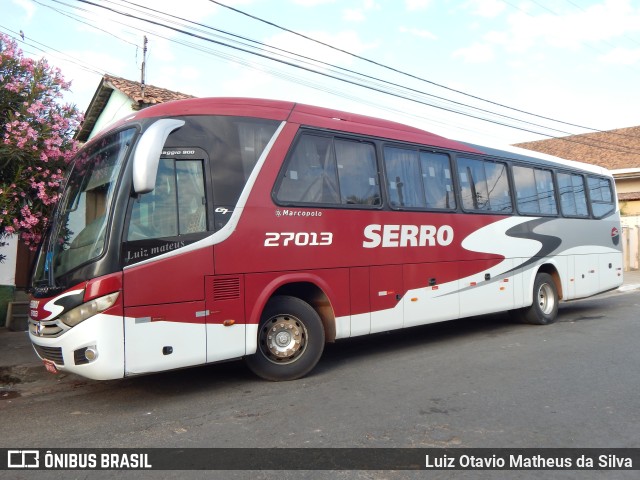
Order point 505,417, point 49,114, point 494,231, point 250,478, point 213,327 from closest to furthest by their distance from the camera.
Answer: point 250,478, point 505,417, point 213,327, point 49,114, point 494,231

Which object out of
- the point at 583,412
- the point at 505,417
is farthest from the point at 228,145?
the point at 583,412

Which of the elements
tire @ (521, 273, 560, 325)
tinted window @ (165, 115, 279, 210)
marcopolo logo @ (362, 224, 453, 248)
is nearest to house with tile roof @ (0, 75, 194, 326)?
tinted window @ (165, 115, 279, 210)

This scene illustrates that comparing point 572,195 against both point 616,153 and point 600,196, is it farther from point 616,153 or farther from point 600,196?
point 616,153

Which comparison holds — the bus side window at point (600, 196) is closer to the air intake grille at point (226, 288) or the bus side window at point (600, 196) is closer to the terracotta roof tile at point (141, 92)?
the air intake grille at point (226, 288)

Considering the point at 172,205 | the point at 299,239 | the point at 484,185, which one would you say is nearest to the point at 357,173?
the point at 299,239

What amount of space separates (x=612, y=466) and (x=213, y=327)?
12.2 feet

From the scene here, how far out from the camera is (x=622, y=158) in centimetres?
3133

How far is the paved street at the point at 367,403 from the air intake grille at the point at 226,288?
1075 mm

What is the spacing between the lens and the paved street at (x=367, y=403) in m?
4.39

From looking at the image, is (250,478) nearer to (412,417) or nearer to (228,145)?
(412,417)

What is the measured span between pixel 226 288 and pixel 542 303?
7275 millimetres

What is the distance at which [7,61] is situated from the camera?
262 inches

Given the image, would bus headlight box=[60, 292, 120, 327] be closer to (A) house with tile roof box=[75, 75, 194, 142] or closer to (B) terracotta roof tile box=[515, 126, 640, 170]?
(A) house with tile roof box=[75, 75, 194, 142]

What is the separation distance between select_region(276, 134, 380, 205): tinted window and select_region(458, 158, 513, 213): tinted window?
2.15m
